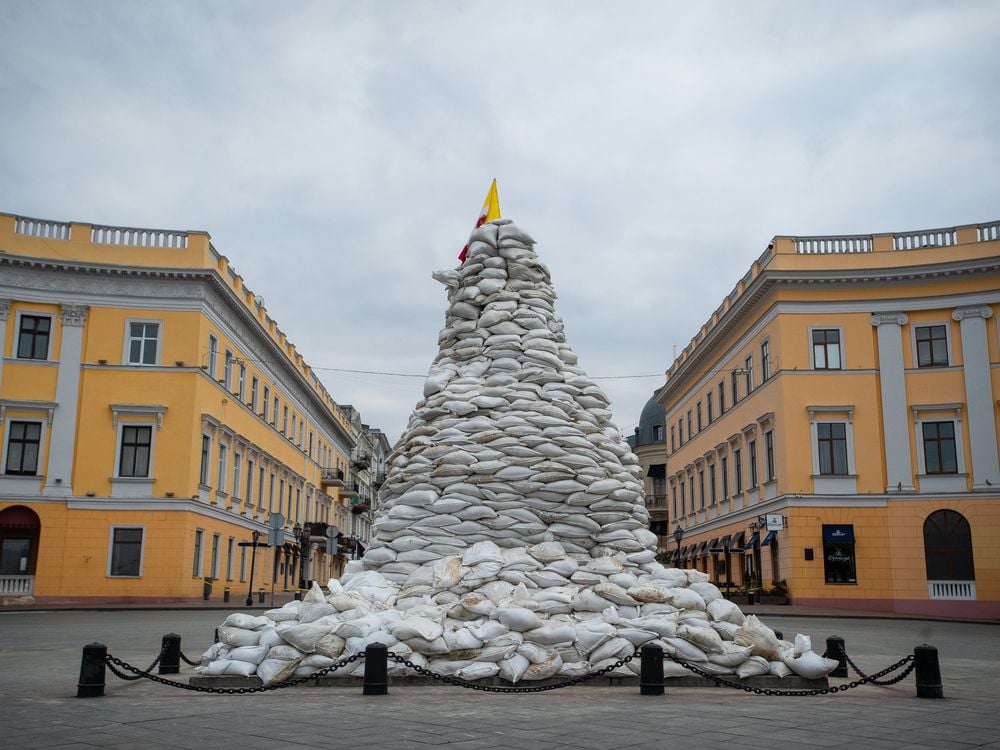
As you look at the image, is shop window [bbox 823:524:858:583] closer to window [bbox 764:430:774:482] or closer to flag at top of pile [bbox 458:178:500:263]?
window [bbox 764:430:774:482]

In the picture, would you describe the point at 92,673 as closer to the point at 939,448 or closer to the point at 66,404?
the point at 66,404

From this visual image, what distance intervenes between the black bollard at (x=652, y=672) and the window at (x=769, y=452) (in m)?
24.5

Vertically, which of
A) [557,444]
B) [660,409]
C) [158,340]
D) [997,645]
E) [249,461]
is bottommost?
[997,645]

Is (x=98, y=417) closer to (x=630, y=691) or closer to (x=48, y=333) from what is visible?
(x=48, y=333)

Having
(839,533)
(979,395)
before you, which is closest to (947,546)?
(839,533)

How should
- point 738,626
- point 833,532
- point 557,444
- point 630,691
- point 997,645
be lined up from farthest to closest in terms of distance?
1. point 833,532
2. point 997,645
3. point 557,444
4. point 738,626
5. point 630,691

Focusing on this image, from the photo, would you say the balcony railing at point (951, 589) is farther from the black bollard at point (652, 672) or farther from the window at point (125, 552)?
the black bollard at point (652, 672)

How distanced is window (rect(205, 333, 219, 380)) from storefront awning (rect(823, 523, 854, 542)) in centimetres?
1921

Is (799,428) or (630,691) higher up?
(799,428)

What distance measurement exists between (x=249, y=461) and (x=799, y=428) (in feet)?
65.1

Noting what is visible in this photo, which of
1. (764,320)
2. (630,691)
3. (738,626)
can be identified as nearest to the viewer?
(630,691)

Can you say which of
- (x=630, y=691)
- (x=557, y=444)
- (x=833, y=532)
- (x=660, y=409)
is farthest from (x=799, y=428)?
(x=660, y=409)

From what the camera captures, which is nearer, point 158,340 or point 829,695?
point 829,695

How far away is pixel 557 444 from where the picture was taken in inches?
373
